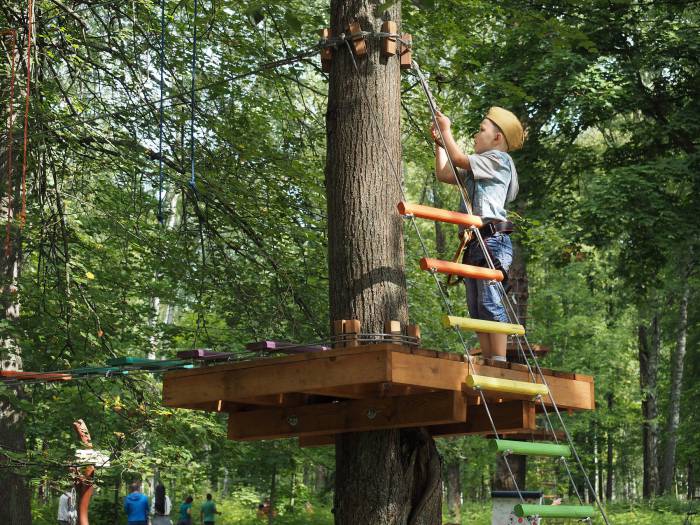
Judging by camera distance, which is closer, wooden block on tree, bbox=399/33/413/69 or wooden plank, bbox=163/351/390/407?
wooden plank, bbox=163/351/390/407

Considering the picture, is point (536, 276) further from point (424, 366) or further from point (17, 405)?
point (424, 366)

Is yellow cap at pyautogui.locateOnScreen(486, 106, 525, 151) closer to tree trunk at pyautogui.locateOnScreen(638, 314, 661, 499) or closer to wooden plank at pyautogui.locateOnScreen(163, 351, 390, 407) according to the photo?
wooden plank at pyautogui.locateOnScreen(163, 351, 390, 407)

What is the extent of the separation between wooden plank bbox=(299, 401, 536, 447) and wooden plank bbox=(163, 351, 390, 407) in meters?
1.05

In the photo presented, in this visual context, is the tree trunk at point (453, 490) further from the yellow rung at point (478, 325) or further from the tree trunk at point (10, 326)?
the yellow rung at point (478, 325)

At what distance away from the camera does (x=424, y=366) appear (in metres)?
3.98

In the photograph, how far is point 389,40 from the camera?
15.8 ft

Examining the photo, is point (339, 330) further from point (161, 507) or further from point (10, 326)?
point (161, 507)

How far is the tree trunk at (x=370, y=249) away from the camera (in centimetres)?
446

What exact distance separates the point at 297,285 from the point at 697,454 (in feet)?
44.5

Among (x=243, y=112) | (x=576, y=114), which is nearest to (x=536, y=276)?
(x=576, y=114)

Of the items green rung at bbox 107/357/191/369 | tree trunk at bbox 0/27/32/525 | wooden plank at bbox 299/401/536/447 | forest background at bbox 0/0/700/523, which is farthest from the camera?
tree trunk at bbox 0/27/32/525

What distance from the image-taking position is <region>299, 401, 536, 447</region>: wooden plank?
471cm

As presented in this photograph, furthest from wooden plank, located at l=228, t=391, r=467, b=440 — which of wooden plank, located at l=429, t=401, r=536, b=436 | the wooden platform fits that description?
wooden plank, located at l=429, t=401, r=536, b=436

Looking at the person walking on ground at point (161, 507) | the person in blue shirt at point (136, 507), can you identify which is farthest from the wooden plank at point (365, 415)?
the person walking on ground at point (161, 507)
